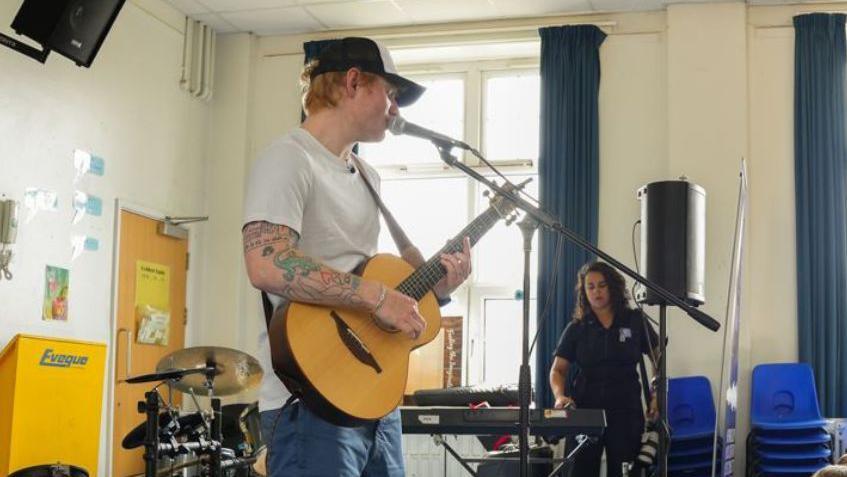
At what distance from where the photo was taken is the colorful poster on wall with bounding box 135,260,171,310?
643 centimetres

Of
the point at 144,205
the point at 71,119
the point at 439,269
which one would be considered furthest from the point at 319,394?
the point at 144,205

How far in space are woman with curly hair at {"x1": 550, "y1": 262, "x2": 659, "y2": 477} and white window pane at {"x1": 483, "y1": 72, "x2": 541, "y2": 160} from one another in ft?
5.53

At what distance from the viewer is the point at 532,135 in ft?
23.1

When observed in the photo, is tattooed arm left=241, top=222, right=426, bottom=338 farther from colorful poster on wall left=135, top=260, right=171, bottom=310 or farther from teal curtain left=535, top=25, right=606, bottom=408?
colorful poster on wall left=135, top=260, right=171, bottom=310

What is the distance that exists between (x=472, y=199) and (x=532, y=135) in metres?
0.60

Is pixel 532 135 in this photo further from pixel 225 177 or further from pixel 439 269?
pixel 439 269

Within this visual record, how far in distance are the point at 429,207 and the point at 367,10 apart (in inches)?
55.6

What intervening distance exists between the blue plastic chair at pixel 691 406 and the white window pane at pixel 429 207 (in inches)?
75.4

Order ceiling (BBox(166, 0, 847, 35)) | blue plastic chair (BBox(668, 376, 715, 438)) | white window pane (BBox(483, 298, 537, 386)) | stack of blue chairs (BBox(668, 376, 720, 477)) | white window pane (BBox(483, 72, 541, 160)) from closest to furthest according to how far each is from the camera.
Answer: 1. stack of blue chairs (BBox(668, 376, 720, 477))
2. blue plastic chair (BBox(668, 376, 715, 438))
3. ceiling (BBox(166, 0, 847, 35))
4. white window pane (BBox(483, 298, 537, 386))
5. white window pane (BBox(483, 72, 541, 160))

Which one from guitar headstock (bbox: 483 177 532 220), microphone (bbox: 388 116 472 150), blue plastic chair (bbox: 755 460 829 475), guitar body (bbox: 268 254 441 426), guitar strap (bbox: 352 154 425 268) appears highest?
microphone (bbox: 388 116 472 150)

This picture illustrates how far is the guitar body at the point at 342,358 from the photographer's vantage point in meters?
1.91

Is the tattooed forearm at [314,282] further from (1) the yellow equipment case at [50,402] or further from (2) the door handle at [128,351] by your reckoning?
(2) the door handle at [128,351]

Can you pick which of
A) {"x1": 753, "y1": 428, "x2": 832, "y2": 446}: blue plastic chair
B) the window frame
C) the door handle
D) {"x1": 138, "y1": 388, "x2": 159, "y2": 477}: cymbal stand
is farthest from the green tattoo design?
the window frame

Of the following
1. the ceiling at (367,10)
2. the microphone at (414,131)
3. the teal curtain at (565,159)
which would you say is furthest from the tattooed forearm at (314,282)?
the ceiling at (367,10)
